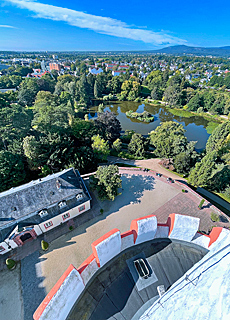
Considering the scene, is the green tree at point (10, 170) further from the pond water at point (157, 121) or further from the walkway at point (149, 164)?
the pond water at point (157, 121)

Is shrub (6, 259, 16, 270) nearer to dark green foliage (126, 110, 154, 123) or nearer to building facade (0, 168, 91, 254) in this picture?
building facade (0, 168, 91, 254)

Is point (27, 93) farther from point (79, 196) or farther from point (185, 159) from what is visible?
point (185, 159)

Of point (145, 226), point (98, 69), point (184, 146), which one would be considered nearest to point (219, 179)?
point (184, 146)

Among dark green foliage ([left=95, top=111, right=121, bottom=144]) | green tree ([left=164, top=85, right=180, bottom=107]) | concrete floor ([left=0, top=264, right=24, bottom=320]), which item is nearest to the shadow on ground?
concrete floor ([left=0, top=264, right=24, bottom=320])

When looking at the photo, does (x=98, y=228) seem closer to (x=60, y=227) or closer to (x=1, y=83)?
(x=60, y=227)

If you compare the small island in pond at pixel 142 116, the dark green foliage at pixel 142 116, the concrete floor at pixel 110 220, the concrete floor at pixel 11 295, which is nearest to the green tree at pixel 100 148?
the concrete floor at pixel 110 220

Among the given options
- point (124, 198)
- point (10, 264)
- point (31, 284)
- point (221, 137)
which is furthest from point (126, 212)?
point (221, 137)
